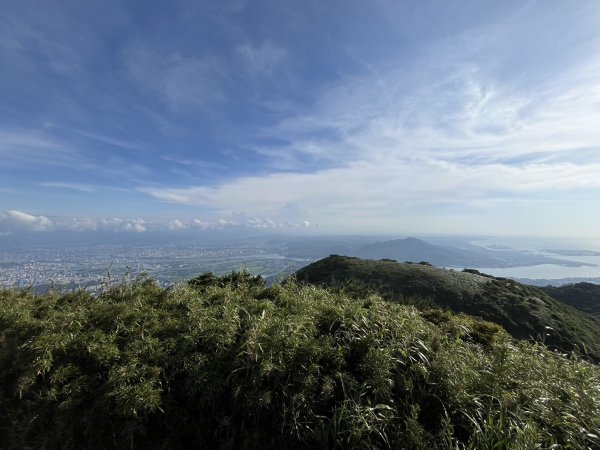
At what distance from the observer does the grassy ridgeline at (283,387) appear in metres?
3.05

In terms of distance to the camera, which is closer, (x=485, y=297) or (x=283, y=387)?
(x=283, y=387)

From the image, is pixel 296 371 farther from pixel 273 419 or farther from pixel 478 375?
pixel 478 375

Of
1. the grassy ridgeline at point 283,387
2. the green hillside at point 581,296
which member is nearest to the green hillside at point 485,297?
the grassy ridgeline at point 283,387

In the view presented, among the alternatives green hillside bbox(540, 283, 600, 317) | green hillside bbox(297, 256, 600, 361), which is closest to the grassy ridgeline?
green hillside bbox(297, 256, 600, 361)

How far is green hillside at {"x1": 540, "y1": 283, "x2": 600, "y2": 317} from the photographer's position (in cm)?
5372

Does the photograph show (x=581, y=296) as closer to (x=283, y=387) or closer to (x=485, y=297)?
(x=485, y=297)

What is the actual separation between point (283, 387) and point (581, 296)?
77.4 metres

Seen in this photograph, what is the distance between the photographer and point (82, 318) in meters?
4.50

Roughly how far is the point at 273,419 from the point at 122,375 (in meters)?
1.72

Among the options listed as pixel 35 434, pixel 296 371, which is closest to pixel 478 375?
pixel 296 371

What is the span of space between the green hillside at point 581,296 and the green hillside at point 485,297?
2176 centimetres

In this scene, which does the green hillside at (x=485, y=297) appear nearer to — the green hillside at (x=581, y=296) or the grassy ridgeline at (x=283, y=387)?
the grassy ridgeline at (x=283, y=387)

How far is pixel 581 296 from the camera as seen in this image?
58188 mm

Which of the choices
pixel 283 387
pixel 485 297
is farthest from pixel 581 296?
pixel 283 387
